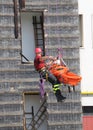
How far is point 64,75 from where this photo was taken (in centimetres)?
2073

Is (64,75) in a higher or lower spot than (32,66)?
higher

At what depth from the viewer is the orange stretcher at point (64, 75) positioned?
20.6m

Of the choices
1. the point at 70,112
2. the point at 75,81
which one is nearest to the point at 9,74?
the point at 70,112

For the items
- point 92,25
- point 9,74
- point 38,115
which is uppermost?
point 92,25

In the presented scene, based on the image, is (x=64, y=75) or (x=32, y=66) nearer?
(x=64, y=75)

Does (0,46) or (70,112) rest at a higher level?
(0,46)

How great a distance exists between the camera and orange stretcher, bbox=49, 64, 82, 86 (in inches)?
811

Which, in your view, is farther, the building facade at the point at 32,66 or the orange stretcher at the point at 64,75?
the building facade at the point at 32,66

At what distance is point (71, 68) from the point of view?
27406 millimetres

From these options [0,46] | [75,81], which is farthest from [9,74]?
[75,81]

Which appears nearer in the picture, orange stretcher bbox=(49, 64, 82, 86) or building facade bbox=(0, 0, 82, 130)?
orange stretcher bbox=(49, 64, 82, 86)

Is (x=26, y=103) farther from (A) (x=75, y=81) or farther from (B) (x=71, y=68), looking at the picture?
(A) (x=75, y=81)

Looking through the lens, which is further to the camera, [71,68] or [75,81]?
[71,68]

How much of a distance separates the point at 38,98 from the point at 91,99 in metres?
2.37
